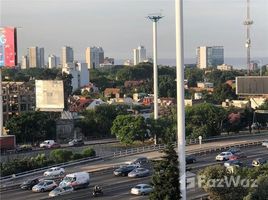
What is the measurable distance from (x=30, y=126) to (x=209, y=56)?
153249 millimetres

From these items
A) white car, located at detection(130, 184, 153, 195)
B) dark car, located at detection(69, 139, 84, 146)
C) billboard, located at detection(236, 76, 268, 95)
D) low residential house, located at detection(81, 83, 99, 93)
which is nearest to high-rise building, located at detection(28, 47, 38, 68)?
low residential house, located at detection(81, 83, 99, 93)

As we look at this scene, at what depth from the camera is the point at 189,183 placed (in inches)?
744

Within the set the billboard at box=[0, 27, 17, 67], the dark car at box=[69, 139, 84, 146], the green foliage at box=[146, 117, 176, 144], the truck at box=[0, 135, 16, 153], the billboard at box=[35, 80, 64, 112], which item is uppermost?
the billboard at box=[0, 27, 17, 67]

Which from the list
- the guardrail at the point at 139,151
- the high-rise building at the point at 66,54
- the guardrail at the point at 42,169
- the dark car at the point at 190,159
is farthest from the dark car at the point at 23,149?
the high-rise building at the point at 66,54

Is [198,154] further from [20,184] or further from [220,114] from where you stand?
[20,184]

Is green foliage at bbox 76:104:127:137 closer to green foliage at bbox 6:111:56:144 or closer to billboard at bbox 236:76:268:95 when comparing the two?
green foliage at bbox 6:111:56:144

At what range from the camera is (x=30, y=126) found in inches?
1310

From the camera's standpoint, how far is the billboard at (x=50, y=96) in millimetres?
38281

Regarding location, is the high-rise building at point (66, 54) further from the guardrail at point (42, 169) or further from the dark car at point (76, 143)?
the guardrail at point (42, 169)

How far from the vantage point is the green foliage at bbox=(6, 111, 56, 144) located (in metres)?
32.9

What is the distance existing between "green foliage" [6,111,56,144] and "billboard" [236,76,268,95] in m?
16.5

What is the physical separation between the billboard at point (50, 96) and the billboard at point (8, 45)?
10.2m

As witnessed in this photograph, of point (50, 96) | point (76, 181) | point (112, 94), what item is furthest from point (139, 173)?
point (112, 94)

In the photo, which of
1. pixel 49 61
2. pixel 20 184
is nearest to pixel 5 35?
pixel 20 184
